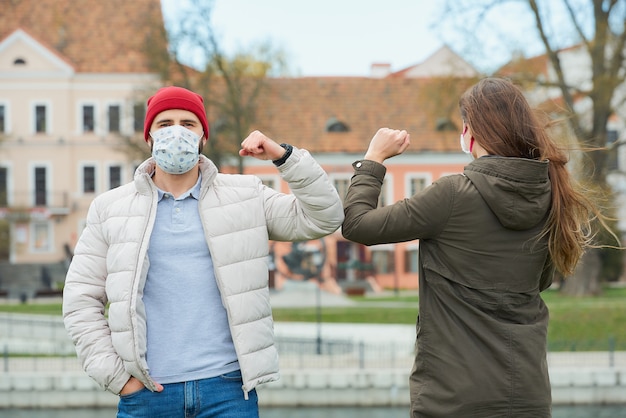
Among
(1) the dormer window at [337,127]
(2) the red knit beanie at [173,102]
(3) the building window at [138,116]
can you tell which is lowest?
(2) the red knit beanie at [173,102]

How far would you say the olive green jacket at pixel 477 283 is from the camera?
3389mm

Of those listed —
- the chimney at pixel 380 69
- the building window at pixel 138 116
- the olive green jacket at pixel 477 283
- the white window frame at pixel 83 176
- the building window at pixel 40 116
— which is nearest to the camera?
the olive green jacket at pixel 477 283

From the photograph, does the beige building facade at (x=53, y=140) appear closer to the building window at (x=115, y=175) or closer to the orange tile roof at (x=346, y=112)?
the building window at (x=115, y=175)

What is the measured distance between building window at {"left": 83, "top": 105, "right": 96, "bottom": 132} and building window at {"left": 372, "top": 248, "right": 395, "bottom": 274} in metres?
14.0

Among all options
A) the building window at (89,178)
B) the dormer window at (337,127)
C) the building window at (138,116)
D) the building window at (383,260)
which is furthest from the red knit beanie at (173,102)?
the building window at (89,178)

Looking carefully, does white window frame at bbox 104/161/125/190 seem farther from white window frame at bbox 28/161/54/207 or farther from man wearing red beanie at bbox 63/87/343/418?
man wearing red beanie at bbox 63/87/343/418

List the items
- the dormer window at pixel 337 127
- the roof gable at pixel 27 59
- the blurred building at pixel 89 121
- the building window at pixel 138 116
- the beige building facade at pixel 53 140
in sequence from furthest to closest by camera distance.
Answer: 1. the beige building facade at pixel 53 140
2. the roof gable at pixel 27 59
3. the dormer window at pixel 337 127
4. the blurred building at pixel 89 121
5. the building window at pixel 138 116

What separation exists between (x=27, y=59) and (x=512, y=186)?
44.8 metres

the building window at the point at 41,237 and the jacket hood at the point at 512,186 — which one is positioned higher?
the jacket hood at the point at 512,186

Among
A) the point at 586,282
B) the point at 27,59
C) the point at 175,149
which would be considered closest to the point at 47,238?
the point at 27,59

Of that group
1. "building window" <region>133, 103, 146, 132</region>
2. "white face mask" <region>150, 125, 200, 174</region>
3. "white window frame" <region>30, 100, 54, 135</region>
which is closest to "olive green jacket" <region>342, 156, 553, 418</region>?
"white face mask" <region>150, 125, 200, 174</region>

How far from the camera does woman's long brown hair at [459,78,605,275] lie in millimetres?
3490

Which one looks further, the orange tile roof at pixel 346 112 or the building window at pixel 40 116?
the building window at pixel 40 116

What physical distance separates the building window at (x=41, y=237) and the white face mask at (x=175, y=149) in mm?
44737
